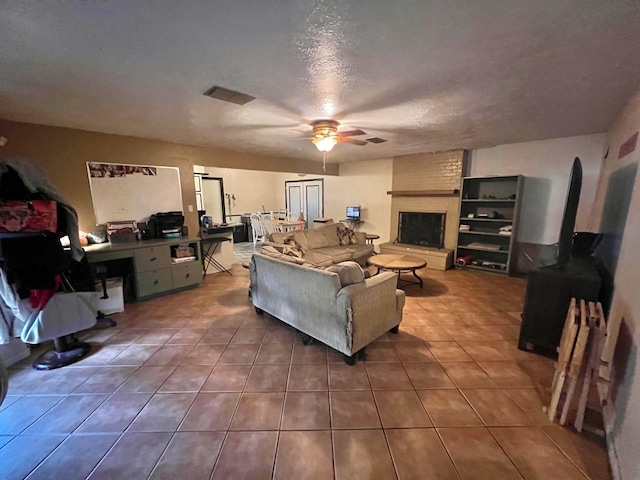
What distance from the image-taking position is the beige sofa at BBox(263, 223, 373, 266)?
4.11 meters

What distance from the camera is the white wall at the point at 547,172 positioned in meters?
3.80

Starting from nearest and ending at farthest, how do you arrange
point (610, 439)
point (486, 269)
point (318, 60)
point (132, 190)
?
point (610, 439), point (318, 60), point (132, 190), point (486, 269)

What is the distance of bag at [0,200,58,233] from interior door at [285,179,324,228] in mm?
6243

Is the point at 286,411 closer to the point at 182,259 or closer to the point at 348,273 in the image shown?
the point at 348,273

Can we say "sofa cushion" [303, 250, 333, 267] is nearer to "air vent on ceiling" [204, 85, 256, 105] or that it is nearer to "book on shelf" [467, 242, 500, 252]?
"air vent on ceiling" [204, 85, 256, 105]

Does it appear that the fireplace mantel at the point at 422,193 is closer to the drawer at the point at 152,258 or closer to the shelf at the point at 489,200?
the shelf at the point at 489,200

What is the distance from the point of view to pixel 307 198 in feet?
27.4

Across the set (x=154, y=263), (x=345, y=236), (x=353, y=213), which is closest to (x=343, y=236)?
(x=345, y=236)

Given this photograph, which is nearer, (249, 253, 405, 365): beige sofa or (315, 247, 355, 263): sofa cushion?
(249, 253, 405, 365): beige sofa

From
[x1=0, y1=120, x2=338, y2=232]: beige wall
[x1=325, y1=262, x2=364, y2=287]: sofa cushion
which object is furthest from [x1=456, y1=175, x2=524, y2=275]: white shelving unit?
[x1=0, y1=120, x2=338, y2=232]: beige wall

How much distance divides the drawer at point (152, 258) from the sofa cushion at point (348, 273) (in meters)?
2.70

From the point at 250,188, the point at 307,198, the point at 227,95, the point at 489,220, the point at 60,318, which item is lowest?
the point at 60,318

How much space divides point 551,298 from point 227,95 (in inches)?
127

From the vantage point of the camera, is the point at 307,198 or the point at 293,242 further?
the point at 307,198
